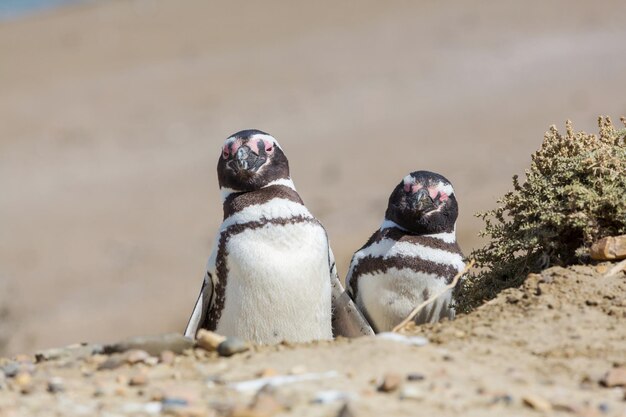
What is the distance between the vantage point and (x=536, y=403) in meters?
3.79

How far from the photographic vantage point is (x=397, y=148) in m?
29.5

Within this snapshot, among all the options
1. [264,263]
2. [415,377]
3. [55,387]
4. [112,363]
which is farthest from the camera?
[264,263]

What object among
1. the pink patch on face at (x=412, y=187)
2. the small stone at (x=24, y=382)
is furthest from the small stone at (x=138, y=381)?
the pink patch on face at (x=412, y=187)

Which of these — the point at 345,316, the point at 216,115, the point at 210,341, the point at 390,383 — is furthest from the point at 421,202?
the point at 216,115

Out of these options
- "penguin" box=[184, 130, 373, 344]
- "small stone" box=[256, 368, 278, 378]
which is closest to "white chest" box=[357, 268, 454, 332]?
"penguin" box=[184, 130, 373, 344]

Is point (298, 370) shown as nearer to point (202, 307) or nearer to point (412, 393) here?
point (412, 393)

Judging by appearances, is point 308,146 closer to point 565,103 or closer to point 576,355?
point 565,103

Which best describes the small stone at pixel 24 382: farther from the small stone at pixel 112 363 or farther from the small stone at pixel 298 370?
the small stone at pixel 298 370

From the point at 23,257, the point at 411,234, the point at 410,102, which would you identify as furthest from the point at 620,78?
the point at 411,234

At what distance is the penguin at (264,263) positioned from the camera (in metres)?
6.46

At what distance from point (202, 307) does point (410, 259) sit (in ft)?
4.12

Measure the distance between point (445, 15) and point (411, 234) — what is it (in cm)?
4204

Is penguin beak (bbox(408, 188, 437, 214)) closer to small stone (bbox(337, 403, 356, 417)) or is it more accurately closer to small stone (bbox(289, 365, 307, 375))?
small stone (bbox(289, 365, 307, 375))

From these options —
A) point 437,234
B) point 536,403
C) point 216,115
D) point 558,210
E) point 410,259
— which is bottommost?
point 536,403
